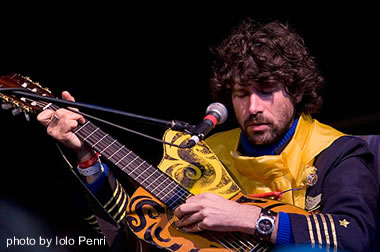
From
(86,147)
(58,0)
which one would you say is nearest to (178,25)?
(58,0)

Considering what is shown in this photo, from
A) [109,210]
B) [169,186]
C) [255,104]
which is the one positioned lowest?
[109,210]

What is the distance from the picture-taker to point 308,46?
2953 millimetres

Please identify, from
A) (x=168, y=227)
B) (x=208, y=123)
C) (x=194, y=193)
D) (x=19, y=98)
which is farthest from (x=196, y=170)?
(x=19, y=98)

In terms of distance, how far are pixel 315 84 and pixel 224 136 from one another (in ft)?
1.89

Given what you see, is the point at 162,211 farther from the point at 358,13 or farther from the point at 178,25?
the point at 358,13

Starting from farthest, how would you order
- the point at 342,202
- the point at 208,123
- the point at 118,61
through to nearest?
the point at 118,61 < the point at 342,202 < the point at 208,123

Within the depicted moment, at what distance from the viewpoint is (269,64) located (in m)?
2.41

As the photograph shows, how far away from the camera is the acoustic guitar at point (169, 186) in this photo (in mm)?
1846

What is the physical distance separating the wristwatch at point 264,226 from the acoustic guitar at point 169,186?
0.19ft

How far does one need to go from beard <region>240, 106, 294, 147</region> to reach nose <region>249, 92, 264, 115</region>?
0.02 m

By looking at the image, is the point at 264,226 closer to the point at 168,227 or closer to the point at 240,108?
the point at 168,227

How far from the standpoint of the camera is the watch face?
5.89ft

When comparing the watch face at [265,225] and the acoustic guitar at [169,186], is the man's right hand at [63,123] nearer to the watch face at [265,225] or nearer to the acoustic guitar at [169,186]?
the acoustic guitar at [169,186]

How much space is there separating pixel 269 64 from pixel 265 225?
93 centimetres
